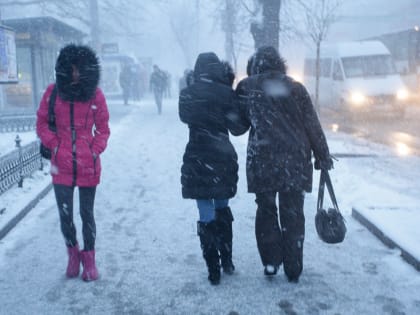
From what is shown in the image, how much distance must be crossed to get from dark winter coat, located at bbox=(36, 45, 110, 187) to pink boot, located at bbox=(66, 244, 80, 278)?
65 centimetres

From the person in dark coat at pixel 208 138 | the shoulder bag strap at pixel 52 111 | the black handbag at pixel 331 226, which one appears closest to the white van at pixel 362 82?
the black handbag at pixel 331 226

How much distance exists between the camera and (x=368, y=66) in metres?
17.8

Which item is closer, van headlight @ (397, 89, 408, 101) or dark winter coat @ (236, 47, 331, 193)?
dark winter coat @ (236, 47, 331, 193)

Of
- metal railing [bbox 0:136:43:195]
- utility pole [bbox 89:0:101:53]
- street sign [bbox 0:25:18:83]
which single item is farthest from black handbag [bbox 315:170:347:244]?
utility pole [bbox 89:0:101:53]

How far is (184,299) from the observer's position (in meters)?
4.01

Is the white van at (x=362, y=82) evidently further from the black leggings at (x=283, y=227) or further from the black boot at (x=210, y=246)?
the black boot at (x=210, y=246)

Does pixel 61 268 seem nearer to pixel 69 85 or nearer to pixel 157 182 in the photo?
pixel 69 85

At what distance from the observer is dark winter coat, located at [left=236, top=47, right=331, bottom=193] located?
13.0 ft

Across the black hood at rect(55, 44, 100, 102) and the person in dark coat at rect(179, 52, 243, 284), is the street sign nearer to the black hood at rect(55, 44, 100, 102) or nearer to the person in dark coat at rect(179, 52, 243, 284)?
the black hood at rect(55, 44, 100, 102)

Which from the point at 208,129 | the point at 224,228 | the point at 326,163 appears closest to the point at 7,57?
the point at 208,129

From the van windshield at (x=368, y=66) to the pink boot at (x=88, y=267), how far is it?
14.8 meters

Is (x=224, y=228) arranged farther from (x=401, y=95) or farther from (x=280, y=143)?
(x=401, y=95)

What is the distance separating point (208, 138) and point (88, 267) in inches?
61.0

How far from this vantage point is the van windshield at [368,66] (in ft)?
57.8
